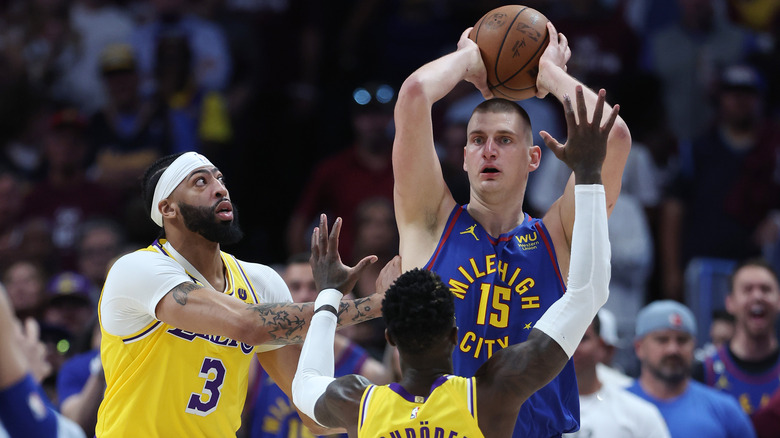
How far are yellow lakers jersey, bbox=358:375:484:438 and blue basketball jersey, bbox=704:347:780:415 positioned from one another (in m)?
5.34

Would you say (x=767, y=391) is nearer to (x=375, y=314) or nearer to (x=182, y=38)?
(x=375, y=314)

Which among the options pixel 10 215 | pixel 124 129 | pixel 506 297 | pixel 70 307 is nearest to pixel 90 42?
pixel 124 129

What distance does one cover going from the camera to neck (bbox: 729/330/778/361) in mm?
9086

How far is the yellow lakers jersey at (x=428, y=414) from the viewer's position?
14.3 ft

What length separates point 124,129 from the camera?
1165 centimetres

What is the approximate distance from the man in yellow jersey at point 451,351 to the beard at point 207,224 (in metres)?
1.33

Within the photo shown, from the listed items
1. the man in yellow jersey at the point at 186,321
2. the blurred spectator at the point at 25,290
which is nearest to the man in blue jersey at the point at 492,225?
the man in yellow jersey at the point at 186,321

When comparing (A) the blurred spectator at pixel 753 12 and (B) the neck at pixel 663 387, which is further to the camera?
(A) the blurred spectator at pixel 753 12

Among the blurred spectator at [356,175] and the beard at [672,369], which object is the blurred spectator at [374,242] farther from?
the beard at [672,369]

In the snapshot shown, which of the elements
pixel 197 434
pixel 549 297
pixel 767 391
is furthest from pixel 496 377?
pixel 767 391

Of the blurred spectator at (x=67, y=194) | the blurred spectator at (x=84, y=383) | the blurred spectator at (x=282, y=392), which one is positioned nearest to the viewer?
the blurred spectator at (x=84, y=383)

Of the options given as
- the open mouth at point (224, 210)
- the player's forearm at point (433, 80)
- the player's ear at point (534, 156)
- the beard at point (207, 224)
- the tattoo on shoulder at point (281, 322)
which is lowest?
the tattoo on shoulder at point (281, 322)

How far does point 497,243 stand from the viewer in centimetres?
548

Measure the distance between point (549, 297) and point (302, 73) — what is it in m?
8.04
